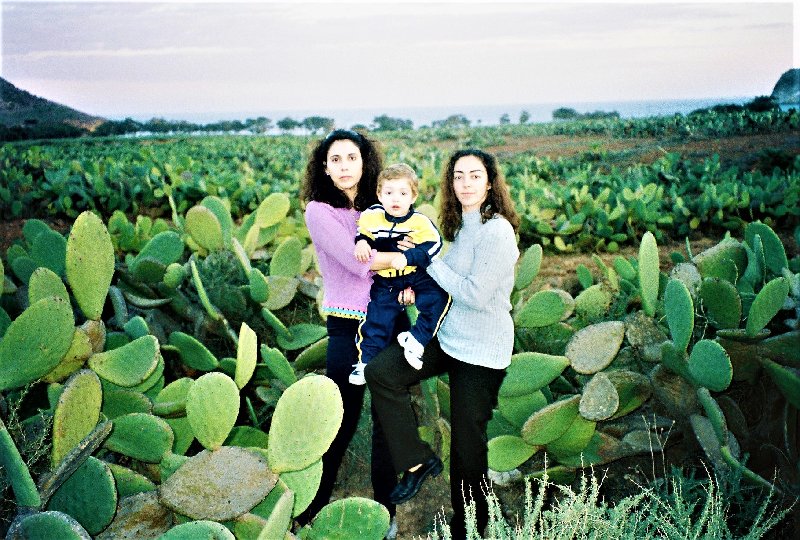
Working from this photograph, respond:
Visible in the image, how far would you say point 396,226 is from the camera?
72.2 inches

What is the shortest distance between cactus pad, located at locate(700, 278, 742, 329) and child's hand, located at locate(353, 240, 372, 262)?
116 centimetres

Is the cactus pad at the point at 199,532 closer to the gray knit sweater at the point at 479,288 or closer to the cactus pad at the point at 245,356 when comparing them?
the cactus pad at the point at 245,356

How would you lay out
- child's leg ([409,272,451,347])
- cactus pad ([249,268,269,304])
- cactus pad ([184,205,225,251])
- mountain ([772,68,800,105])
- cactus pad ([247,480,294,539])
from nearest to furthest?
cactus pad ([247,480,294,539]) → child's leg ([409,272,451,347]) → cactus pad ([249,268,269,304]) → cactus pad ([184,205,225,251]) → mountain ([772,68,800,105])

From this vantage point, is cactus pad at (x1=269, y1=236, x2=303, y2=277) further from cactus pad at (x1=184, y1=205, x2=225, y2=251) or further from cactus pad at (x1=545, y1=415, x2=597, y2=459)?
cactus pad at (x1=545, y1=415, x2=597, y2=459)

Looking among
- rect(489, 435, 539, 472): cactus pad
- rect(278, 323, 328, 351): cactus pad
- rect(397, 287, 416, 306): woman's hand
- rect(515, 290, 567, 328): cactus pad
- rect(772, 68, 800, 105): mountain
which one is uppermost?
rect(772, 68, 800, 105): mountain

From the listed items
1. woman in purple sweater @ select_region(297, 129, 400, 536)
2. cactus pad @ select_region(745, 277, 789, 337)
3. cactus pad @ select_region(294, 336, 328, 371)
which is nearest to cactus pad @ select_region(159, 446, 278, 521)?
woman in purple sweater @ select_region(297, 129, 400, 536)

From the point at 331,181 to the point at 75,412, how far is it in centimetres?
97

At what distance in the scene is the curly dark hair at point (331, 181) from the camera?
204cm

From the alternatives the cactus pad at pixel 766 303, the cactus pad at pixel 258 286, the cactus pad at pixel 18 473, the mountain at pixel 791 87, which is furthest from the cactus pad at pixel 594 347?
the mountain at pixel 791 87

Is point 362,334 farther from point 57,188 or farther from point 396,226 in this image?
point 57,188

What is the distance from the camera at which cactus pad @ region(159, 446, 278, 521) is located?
5.79 ft

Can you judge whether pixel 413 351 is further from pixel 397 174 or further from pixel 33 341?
pixel 33 341

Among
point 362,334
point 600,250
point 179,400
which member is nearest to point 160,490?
point 179,400

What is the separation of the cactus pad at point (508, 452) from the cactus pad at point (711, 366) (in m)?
0.59
